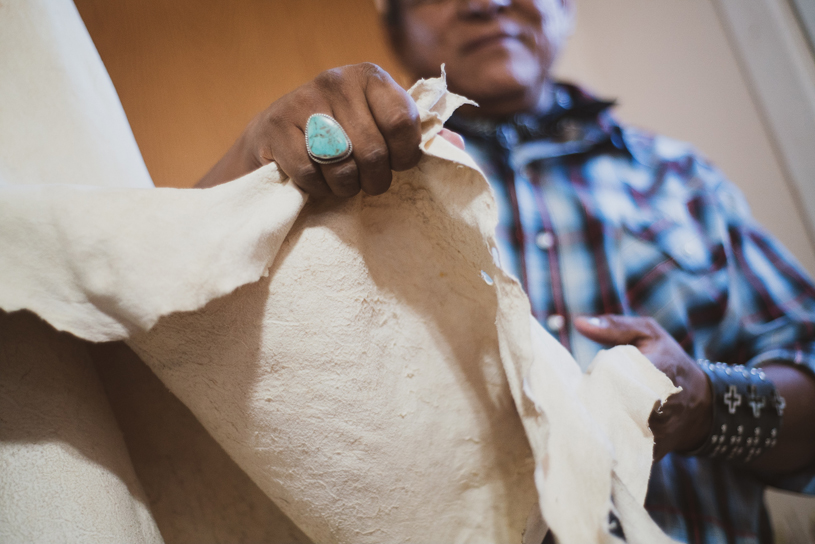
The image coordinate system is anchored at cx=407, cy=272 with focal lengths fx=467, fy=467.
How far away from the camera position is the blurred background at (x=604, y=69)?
1.78ft

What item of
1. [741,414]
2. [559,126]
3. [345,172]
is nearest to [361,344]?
[345,172]

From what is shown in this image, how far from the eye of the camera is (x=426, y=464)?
0.32 m

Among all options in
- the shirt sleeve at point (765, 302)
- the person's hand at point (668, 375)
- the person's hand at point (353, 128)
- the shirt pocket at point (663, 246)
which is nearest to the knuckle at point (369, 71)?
the person's hand at point (353, 128)

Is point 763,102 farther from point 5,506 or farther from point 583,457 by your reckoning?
point 5,506

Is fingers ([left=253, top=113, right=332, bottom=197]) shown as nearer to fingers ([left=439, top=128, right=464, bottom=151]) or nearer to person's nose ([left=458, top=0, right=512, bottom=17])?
fingers ([left=439, top=128, right=464, bottom=151])

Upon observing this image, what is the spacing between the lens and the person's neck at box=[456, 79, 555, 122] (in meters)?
0.73

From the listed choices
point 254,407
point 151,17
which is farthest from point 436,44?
point 254,407

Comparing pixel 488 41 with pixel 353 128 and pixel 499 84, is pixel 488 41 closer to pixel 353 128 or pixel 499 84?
pixel 499 84

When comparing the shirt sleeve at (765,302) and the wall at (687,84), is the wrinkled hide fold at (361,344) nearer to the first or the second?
the shirt sleeve at (765,302)

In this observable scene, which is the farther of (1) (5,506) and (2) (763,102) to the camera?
(2) (763,102)

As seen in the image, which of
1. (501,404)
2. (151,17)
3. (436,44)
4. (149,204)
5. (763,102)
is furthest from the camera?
(763,102)

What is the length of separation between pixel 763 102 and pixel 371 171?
1128mm

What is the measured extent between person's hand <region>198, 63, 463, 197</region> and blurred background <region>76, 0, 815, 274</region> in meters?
0.33

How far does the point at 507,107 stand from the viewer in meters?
0.74
